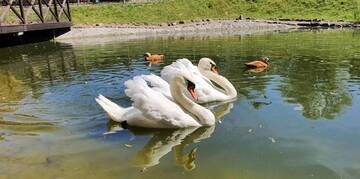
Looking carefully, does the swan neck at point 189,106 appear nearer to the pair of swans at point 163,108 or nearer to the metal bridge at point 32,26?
the pair of swans at point 163,108

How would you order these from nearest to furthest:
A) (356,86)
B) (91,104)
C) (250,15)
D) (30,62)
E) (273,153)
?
(273,153), (91,104), (356,86), (30,62), (250,15)

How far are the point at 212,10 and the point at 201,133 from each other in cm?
4745

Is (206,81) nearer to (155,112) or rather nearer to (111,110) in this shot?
(111,110)

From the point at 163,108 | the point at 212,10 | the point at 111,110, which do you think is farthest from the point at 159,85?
the point at 212,10

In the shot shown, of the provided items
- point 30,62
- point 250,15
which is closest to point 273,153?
point 30,62

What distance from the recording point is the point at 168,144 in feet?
31.3

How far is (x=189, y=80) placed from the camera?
1055 cm

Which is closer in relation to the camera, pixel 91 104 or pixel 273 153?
pixel 273 153

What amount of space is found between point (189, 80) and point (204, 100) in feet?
7.99

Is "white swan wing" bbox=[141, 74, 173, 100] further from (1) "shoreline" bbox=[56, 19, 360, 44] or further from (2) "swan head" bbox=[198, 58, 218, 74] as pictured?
(1) "shoreline" bbox=[56, 19, 360, 44]

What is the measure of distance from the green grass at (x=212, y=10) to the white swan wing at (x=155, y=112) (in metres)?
38.6

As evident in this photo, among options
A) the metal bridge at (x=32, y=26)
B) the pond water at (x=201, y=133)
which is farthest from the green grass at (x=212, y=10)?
the pond water at (x=201, y=133)

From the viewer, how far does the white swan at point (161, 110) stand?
10109 millimetres

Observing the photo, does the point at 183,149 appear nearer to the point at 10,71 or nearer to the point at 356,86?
the point at 356,86
